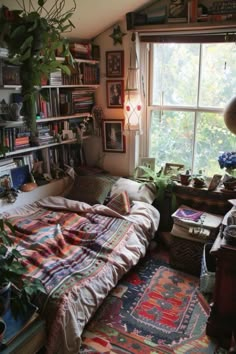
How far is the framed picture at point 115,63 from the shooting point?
3.37 metres

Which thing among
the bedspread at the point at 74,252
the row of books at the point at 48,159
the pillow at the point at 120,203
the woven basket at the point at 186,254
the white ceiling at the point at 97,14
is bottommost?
the woven basket at the point at 186,254

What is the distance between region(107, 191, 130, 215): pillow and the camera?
301cm

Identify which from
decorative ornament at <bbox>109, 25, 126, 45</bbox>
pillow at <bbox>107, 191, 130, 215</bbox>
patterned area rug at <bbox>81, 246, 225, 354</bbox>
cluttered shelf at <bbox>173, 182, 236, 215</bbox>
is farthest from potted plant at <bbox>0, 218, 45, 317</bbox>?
decorative ornament at <bbox>109, 25, 126, 45</bbox>

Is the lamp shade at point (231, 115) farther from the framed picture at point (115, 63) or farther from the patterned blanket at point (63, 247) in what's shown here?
the framed picture at point (115, 63)

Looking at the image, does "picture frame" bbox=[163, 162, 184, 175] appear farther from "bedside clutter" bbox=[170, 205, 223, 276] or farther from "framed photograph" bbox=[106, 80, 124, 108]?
"framed photograph" bbox=[106, 80, 124, 108]

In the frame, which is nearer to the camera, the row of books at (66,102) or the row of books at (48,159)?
the row of books at (48,159)

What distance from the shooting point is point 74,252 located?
7.79 feet

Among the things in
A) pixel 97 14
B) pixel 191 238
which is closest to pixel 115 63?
pixel 97 14

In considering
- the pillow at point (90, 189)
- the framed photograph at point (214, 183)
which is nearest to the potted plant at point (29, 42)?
the pillow at point (90, 189)

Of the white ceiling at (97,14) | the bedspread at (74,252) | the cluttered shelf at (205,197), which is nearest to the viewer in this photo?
the bedspread at (74,252)

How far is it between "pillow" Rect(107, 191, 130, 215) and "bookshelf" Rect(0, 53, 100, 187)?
2.33ft

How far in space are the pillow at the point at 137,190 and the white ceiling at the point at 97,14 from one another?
1537 mm

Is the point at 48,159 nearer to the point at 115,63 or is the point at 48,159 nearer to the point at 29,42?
the point at 115,63

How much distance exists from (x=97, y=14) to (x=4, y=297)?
2.46 m
